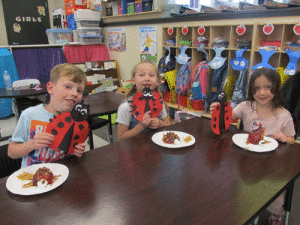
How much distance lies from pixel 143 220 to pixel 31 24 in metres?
6.18

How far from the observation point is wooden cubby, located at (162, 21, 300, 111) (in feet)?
8.47

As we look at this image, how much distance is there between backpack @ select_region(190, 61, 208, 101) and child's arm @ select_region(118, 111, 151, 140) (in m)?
1.78

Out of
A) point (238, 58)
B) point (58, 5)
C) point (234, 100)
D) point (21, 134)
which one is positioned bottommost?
point (234, 100)

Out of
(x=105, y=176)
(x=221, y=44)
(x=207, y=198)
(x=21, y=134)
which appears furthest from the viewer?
(x=221, y=44)

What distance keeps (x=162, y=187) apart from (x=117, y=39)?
454 cm

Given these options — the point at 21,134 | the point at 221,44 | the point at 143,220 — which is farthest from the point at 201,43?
the point at 143,220

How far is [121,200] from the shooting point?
831mm

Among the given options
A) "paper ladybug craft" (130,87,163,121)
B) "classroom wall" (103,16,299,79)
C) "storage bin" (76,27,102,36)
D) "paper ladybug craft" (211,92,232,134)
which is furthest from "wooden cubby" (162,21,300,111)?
"storage bin" (76,27,102,36)

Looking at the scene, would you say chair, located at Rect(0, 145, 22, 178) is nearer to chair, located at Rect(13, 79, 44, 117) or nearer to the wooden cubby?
chair, located at Rect(13, 79, 44, 117)

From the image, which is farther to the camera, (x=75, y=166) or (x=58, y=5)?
(x=58, y=5)

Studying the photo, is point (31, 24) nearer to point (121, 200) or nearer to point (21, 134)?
point (21, 134)

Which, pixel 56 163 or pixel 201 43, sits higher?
pixel 201 43

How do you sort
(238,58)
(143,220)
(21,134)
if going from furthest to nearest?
(238,58) → (21,134) → (143,220)

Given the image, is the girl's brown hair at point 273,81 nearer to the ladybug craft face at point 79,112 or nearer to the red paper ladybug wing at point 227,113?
the red paper ladybug wing at point 227,113
